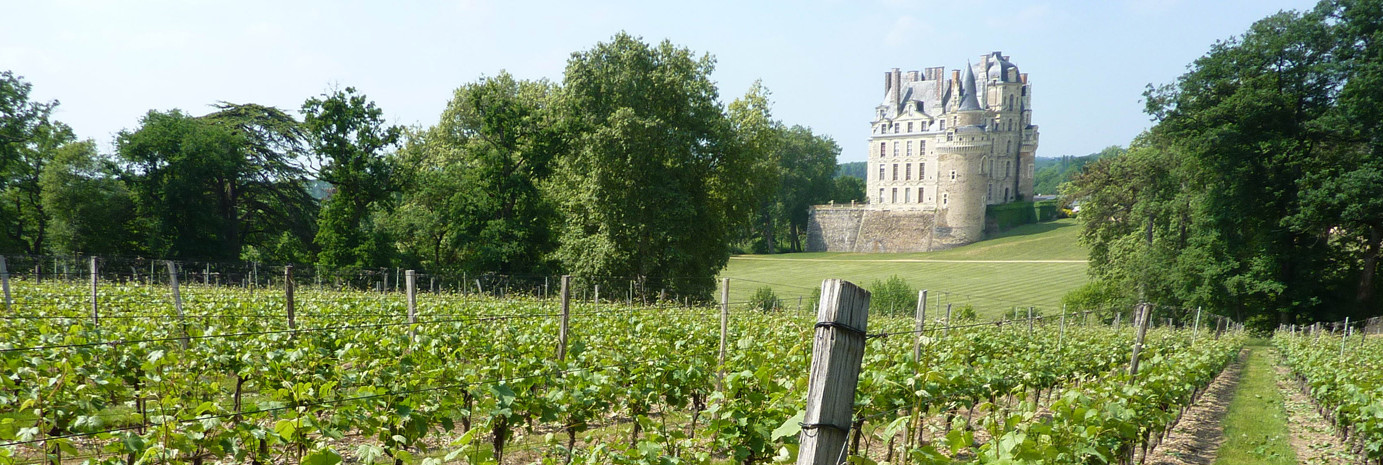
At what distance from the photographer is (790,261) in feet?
196

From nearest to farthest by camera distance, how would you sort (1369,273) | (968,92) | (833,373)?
(833,373), (1369,273), (968,92)

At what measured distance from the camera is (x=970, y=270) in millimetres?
51500

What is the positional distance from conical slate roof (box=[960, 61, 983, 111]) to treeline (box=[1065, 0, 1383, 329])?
155ft

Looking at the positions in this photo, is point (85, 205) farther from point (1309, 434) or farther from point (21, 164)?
point (1309, 434)

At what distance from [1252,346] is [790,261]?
3647cm

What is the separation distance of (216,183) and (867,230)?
169ft

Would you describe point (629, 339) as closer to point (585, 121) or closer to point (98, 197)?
point (585, 121)

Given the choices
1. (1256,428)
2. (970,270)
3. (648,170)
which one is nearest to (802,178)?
(970,270)

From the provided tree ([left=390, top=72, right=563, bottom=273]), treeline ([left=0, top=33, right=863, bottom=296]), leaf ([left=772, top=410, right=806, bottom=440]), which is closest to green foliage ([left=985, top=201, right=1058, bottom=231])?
treeline ([left=0, top=33, right=863, bottom=296])

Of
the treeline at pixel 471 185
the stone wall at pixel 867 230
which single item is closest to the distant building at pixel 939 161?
the stone wall at pixel 867 230

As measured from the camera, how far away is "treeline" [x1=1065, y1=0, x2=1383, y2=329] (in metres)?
22.4

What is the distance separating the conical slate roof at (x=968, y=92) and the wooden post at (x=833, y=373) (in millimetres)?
74928

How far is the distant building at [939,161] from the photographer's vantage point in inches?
2650

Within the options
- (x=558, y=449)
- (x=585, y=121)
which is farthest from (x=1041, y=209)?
(x=558, y=449)
